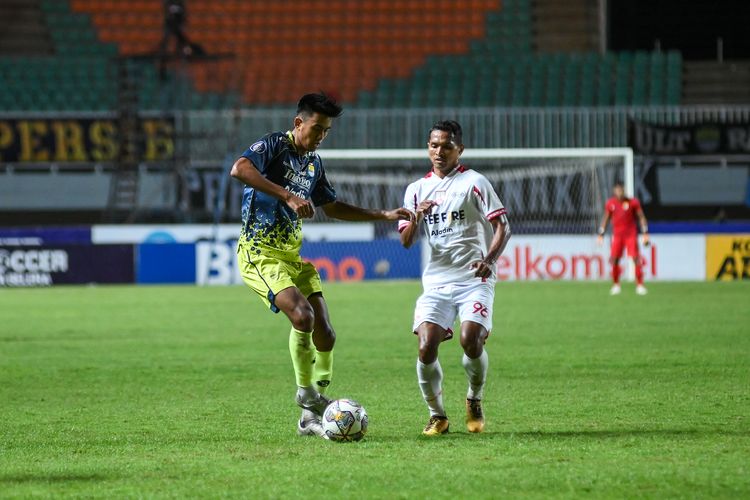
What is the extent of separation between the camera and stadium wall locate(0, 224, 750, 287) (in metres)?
26.9

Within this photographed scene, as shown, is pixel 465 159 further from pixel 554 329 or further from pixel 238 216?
pixel 554 329

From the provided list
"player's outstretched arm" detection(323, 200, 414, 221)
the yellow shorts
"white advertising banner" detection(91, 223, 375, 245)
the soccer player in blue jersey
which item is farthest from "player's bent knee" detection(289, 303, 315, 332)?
"white advertising banner" detection(91, 223, 375, 245)

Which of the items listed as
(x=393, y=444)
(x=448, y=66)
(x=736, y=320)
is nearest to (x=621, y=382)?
(x=393, y=444)

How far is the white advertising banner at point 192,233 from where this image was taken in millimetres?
27281

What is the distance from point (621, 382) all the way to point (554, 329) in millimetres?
5326

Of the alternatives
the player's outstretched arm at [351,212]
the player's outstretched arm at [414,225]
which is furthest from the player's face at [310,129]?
the player's outstretched arm at [414,225]

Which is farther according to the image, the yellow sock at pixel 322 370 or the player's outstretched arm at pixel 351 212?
the player's outstretched arm at pixel 351 212

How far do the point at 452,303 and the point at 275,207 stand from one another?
1266 millimetres

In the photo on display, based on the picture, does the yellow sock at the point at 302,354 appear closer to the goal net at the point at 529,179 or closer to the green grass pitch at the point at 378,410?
the green grass pitch at the point at 378,410

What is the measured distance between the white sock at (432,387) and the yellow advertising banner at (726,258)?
20670mm

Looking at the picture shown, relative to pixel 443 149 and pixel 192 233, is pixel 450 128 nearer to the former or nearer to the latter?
pixel 443 149

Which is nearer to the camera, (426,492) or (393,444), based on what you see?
(426,492)

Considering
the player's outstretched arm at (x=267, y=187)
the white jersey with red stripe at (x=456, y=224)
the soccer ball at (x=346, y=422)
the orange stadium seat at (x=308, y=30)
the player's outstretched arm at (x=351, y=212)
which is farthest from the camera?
the orange stadium seat at (x=308, y=30)

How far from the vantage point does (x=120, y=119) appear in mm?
28047
